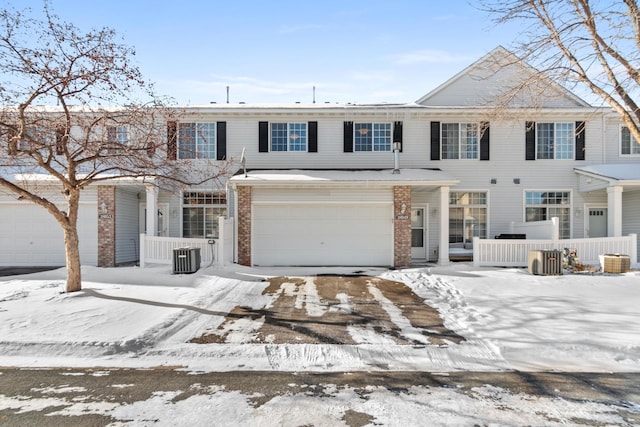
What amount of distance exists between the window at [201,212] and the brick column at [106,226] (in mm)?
2685

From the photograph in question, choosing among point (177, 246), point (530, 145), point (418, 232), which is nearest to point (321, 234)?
point (418, 232)

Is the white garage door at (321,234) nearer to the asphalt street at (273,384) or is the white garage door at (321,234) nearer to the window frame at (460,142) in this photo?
the window frame at (460,142)

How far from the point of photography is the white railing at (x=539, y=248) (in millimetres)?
11492

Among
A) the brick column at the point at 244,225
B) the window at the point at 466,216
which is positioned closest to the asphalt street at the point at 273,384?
the brick column at the point at 244,225

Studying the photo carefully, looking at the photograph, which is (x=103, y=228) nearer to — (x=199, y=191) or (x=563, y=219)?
(x=199, y=191)

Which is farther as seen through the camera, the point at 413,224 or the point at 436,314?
the point at 413,224

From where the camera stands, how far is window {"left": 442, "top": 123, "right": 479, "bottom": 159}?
14.7m

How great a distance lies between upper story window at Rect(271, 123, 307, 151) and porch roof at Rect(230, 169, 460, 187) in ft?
4.31

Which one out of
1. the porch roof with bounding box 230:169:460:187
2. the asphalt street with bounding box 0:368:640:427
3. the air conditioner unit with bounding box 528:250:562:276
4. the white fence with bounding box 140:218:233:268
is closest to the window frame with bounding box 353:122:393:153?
the porch roof with bounding box 230:169:460:187

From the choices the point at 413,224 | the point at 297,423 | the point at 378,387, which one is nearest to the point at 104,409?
the point at 297,423

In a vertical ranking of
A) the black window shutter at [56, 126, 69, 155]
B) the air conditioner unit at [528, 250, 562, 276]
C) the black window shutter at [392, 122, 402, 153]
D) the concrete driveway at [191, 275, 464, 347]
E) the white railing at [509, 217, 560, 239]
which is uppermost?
the black window shutter at [392, 122, 402, 153]

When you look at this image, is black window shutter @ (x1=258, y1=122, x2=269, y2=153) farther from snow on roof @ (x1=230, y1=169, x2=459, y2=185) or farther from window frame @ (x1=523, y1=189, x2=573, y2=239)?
window frame @ (x1=523, y1=189, x2=573, y2=239)

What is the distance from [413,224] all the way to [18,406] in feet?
42.9

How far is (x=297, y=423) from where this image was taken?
3.33m
